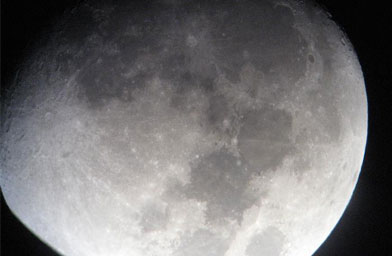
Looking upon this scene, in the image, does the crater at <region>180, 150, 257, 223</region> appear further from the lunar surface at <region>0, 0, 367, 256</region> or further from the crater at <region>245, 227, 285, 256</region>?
the crater at <region>245, 227, 285, 256</region>

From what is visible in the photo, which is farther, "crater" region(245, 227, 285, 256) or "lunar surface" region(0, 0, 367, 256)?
"crater" region(245, 227, 285, 256)

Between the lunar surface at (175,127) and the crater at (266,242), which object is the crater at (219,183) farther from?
the crater at (266,242)

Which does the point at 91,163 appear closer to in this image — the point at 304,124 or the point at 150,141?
the point at 150,141

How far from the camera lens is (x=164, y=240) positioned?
78.5 inches

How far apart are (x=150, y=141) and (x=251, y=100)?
575 mm

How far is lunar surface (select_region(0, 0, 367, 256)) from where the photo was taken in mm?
1866

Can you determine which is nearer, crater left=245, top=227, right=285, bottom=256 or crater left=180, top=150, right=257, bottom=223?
crater left=180, top=150, right=257, bottom=223

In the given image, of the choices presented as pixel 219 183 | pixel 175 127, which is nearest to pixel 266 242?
pixel 219 183

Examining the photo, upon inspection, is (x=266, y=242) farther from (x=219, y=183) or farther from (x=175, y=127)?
(x=175, y=127)

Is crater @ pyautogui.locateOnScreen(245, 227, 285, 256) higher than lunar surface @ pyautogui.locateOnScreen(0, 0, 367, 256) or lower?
lower

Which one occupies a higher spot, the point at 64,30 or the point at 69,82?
the point at 64,30

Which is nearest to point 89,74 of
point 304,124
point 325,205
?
point 304,124

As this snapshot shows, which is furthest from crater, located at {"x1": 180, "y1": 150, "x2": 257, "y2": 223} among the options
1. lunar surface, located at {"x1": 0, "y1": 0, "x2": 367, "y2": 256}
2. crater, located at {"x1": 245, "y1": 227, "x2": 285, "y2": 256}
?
crater, located at {"x1": 245, "y1": 227, "x2": 285, "y2": 256}

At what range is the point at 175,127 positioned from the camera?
1.85 metres
